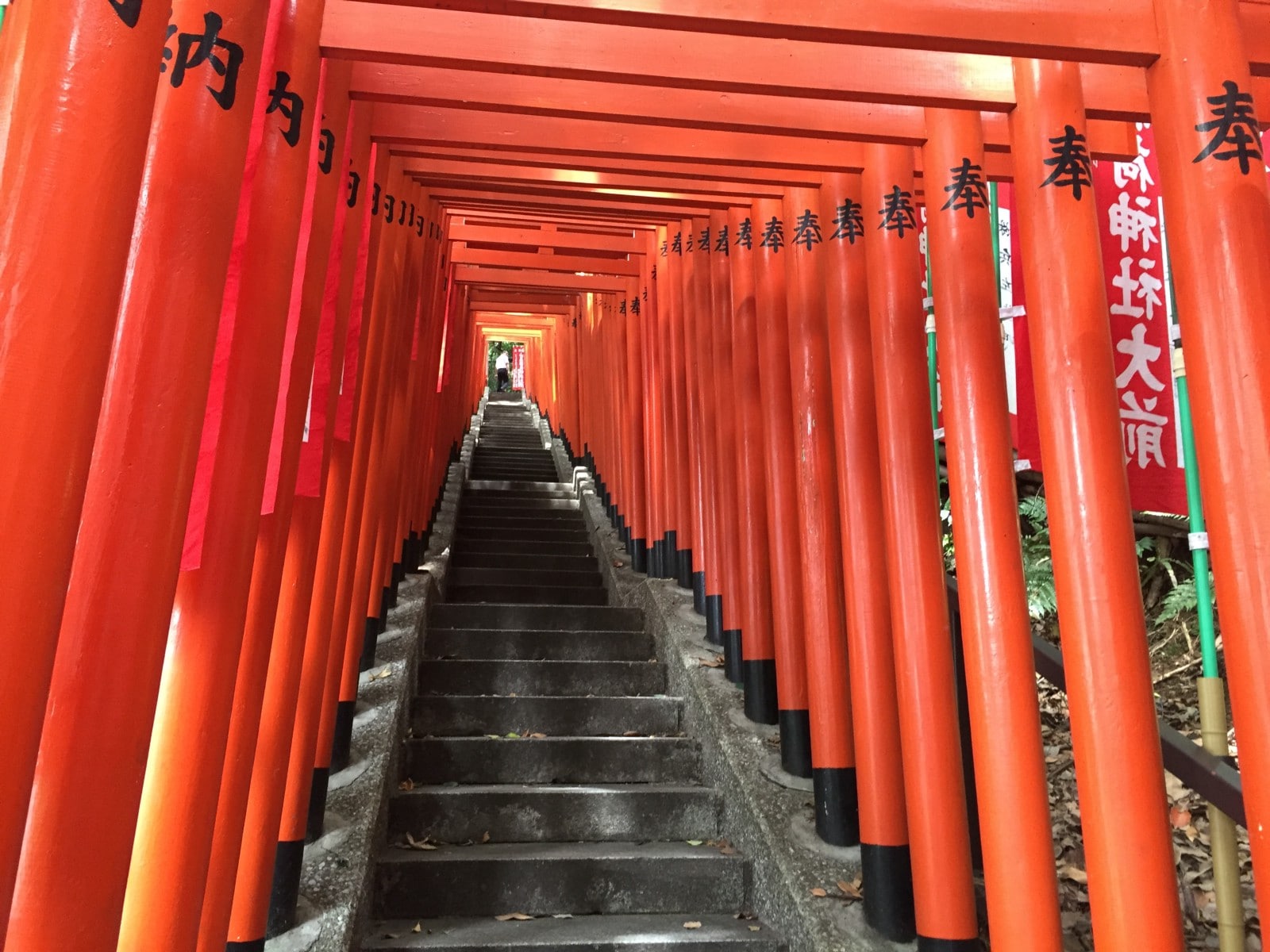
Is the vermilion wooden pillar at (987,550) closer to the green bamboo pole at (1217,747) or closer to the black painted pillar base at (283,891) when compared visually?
the green bamboo pole at (1217,747)

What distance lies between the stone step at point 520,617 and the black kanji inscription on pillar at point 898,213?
3.44 m

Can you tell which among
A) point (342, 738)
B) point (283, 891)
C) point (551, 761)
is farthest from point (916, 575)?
point (342, 738)

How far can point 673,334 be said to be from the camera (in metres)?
5.93

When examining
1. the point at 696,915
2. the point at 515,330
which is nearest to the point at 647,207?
the point at 696,915

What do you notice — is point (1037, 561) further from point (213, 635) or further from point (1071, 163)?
point (213, 635)

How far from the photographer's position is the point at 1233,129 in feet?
7.24

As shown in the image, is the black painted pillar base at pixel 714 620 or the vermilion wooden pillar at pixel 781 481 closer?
the vermilion wooden pillar at pixel 781 481

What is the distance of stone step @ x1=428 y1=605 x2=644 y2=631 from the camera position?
18.4ft

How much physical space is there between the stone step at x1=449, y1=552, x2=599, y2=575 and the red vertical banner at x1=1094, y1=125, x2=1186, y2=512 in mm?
4408

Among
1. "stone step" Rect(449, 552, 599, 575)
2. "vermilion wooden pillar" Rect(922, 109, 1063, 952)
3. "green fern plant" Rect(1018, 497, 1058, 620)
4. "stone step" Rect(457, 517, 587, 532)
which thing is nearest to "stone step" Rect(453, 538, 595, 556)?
"stone step" Rect(449, 552, 599, 575)

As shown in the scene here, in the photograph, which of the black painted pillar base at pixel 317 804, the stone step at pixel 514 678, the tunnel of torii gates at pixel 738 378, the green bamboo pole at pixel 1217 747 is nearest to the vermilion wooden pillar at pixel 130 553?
the tunnel of torii gates at pixel 738 378

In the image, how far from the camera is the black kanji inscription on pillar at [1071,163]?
2561 millimetres

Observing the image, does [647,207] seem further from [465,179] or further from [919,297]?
[919,297]

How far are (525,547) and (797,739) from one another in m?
4.25
